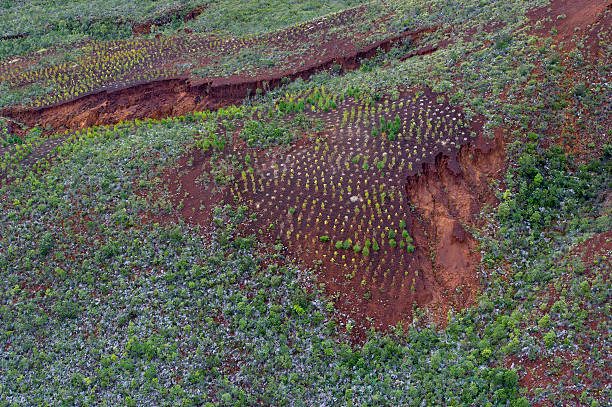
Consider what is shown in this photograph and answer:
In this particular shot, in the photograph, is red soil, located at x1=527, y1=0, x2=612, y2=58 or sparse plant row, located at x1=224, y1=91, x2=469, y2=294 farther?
red soil, located at x1=527, y1=0, x2=612, y2=58

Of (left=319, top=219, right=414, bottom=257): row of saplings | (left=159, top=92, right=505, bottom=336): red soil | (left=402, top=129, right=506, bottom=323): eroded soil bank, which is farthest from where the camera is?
(left=319, top=219, right=414, bottom=257): row of saplings

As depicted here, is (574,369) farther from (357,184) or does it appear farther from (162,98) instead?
(162,98)

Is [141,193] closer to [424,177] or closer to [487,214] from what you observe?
[424,177]

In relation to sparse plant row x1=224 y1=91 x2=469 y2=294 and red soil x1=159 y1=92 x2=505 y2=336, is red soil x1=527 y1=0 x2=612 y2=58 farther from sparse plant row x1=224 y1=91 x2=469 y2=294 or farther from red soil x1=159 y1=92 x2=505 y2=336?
red soil x1=159 y1=92 x2=505 y2=336

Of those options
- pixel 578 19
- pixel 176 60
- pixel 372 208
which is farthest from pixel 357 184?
pixel 176 60

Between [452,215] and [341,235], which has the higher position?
[341,235]

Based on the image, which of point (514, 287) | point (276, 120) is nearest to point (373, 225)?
point (514, 287)

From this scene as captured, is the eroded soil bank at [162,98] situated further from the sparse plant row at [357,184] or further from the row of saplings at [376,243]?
the row of saplings at [376,243]

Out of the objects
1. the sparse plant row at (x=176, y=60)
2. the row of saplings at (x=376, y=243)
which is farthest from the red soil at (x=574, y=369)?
the sparse plant row at (x=176, y=60)

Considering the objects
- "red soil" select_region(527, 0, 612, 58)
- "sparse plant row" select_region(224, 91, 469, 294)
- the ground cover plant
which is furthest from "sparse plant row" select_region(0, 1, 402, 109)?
"red soil" select_region(527, 0, 612, 58)
